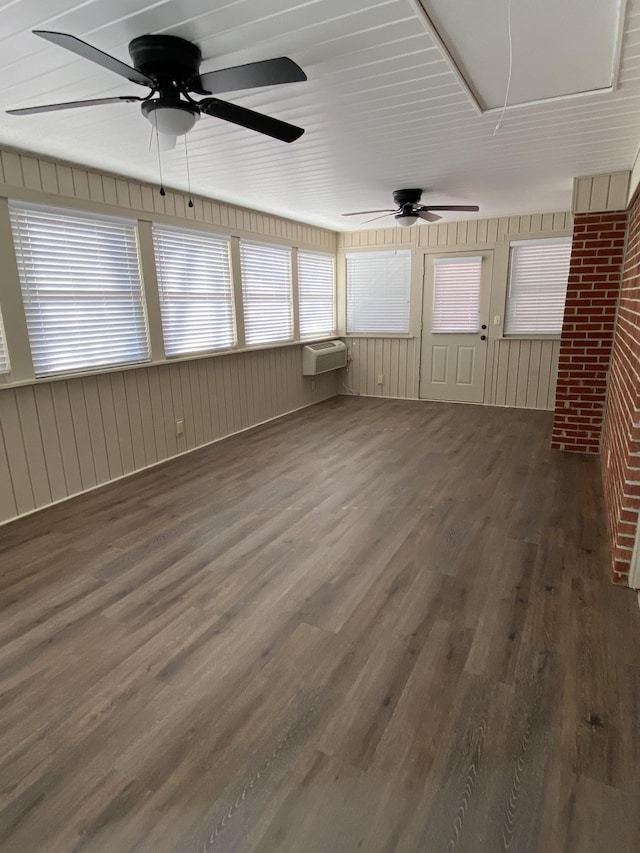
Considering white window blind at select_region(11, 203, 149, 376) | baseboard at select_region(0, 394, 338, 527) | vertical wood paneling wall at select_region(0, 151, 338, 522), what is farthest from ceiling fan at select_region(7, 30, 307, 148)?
baseboard at select_region(0, 394, 338, 527)

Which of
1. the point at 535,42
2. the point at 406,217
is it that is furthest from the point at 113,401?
the point at 535,42

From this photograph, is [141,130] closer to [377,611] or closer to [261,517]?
[261,517]

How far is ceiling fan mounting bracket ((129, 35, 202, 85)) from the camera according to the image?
1862 millimetres

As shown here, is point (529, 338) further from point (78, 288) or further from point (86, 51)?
point (86, 51)

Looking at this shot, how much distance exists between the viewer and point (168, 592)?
2.44 metres

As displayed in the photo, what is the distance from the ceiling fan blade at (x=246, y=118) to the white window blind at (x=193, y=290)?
2417 mm

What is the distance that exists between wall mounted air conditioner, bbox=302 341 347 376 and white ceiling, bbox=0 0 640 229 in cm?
216

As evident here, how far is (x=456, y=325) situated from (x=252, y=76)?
5374mm

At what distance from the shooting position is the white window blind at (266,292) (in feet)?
17.6

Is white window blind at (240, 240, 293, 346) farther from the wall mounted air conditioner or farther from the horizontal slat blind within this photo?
the horizontal slat blind

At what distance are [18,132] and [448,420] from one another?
4.84 metres

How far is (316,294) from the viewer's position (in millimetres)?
6828

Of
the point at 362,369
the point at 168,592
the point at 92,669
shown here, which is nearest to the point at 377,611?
the point at 168,592

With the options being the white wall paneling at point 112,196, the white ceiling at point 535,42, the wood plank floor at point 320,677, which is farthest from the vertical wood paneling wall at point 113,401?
the white ceiling at point 535,42
